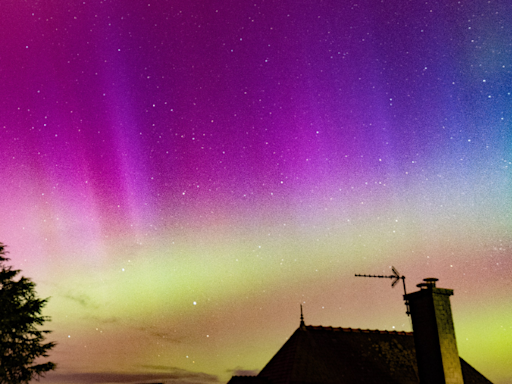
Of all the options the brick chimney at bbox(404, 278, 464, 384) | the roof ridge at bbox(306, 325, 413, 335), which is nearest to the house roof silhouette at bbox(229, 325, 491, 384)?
the roof ridge at bbox(306, 325, 413, 335)

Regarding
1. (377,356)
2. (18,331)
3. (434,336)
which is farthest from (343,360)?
(18,331)

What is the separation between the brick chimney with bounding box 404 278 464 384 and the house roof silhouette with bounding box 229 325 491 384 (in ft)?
5.45

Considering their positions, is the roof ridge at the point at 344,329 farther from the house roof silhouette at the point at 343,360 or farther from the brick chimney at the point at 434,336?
the brick chimney at the point at 434,336

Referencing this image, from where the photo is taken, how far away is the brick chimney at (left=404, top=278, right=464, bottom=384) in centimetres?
2205

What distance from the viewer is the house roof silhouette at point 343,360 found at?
2234 cm

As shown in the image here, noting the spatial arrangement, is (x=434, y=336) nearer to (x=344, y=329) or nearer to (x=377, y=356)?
(x=377, y=356)

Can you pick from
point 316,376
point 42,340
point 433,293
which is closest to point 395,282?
point 433,293

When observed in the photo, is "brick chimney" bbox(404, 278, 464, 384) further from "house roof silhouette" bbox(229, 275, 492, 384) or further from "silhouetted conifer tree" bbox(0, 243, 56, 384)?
"silhouetted conifer tree" bbox(0, 243, 56, 384)

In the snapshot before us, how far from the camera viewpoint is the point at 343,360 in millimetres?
23766

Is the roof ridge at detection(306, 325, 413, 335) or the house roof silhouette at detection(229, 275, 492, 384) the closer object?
the house roof silhouette at detection(229, 275, 492, 384)

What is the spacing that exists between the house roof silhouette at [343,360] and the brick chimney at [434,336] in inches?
65.4

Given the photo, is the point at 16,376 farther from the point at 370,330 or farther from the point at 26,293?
the point at 370,330

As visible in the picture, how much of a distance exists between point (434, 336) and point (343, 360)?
4.17m

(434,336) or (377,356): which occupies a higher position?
(434,336)
